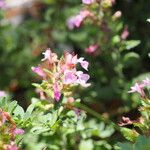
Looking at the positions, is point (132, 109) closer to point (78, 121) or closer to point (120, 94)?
point (120, 94)

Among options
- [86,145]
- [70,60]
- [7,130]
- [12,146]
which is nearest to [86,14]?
[86,145]

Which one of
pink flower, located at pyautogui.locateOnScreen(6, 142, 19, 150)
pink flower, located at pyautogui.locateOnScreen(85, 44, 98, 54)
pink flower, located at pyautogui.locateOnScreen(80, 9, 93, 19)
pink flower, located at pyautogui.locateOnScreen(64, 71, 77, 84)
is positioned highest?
pink flower, located at pyautogui.locateOnScreen(64, 71, 77, 84)

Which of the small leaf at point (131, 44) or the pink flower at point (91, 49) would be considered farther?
the pink flower at point (91, 49)

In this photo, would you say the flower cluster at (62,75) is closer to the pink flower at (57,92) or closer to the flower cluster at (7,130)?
the pink flower at (57,92)

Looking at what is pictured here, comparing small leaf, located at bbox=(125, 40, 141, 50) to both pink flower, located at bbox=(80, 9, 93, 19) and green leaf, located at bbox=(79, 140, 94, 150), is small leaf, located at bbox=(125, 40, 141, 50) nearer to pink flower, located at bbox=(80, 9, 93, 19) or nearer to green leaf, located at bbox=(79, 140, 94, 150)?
pink flower, located at bbox=(80, 9, 93, 19)

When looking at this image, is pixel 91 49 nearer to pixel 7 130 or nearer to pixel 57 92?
pixel 57 92

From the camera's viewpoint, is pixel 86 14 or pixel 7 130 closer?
pixel 7 130

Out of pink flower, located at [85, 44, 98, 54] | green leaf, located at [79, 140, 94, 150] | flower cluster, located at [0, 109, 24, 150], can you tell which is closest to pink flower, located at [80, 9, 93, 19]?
pink flower, located at [85, 44, 98, 54]

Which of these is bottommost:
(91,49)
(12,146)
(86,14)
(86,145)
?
(86,145)

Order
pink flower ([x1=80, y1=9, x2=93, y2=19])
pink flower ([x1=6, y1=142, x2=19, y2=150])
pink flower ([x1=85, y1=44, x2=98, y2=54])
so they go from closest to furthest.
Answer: pink flower ([x1=6, y1=142, x2=19, y2=150]), pink flower ([x1=80, y1=9, x2=93, y2=19]), pink flower ([x1=85, y1=44, x2=98, y2=54])

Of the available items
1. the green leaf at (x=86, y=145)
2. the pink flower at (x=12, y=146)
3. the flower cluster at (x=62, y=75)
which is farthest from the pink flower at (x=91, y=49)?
the pink flower at (x=12, y=146)
